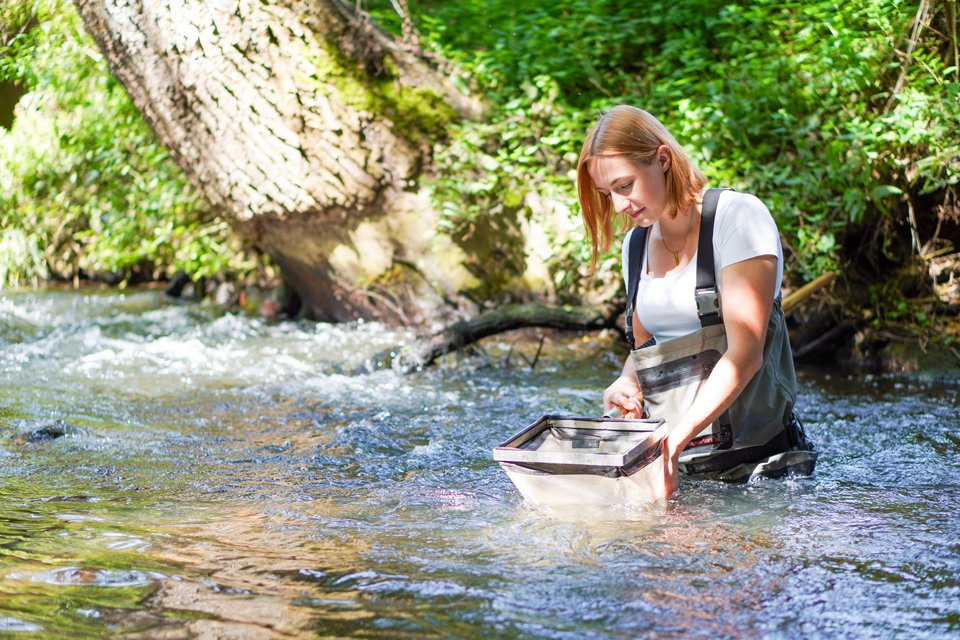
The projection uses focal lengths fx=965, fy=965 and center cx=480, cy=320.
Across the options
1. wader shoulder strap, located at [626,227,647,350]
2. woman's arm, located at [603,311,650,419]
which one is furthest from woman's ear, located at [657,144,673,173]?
woman's arm, located at [603,311,650,419]

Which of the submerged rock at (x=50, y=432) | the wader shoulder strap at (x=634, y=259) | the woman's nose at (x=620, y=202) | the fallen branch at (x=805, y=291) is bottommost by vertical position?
the submerged rock at (x=50, y=432)

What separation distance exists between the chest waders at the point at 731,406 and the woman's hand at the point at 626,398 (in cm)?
4

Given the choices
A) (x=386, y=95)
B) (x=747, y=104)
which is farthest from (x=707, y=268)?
(x=386, y=95)

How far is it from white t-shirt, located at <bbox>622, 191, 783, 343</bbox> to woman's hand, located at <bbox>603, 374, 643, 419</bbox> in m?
0.22

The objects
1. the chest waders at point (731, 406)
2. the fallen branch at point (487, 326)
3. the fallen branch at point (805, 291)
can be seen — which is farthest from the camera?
the fallen branch at point (487, 326)

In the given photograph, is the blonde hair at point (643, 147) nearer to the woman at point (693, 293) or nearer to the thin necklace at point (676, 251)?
the woman at point (693, 293)

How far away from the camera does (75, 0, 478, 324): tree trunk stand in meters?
7.30

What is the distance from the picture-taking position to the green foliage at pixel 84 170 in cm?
947

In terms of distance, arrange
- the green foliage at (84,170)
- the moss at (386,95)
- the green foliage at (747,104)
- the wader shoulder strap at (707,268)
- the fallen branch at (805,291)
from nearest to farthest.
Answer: the wader shoulder strap at (707,268) → the fallen branch at (805,291) → the green foliage at (747,104) → the moss at (386,95) → the green foliage at (84,170)

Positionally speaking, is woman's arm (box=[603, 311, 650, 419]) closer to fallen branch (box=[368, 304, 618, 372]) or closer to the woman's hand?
the woman's hand

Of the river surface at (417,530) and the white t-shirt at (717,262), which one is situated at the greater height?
the white t-shirt at (717,262)

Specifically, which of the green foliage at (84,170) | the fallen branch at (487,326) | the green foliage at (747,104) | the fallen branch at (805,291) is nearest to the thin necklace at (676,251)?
the fallen branch at (805,291)

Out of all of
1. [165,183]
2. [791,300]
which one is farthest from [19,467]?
[165,183]

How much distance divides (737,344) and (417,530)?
1189 mm
